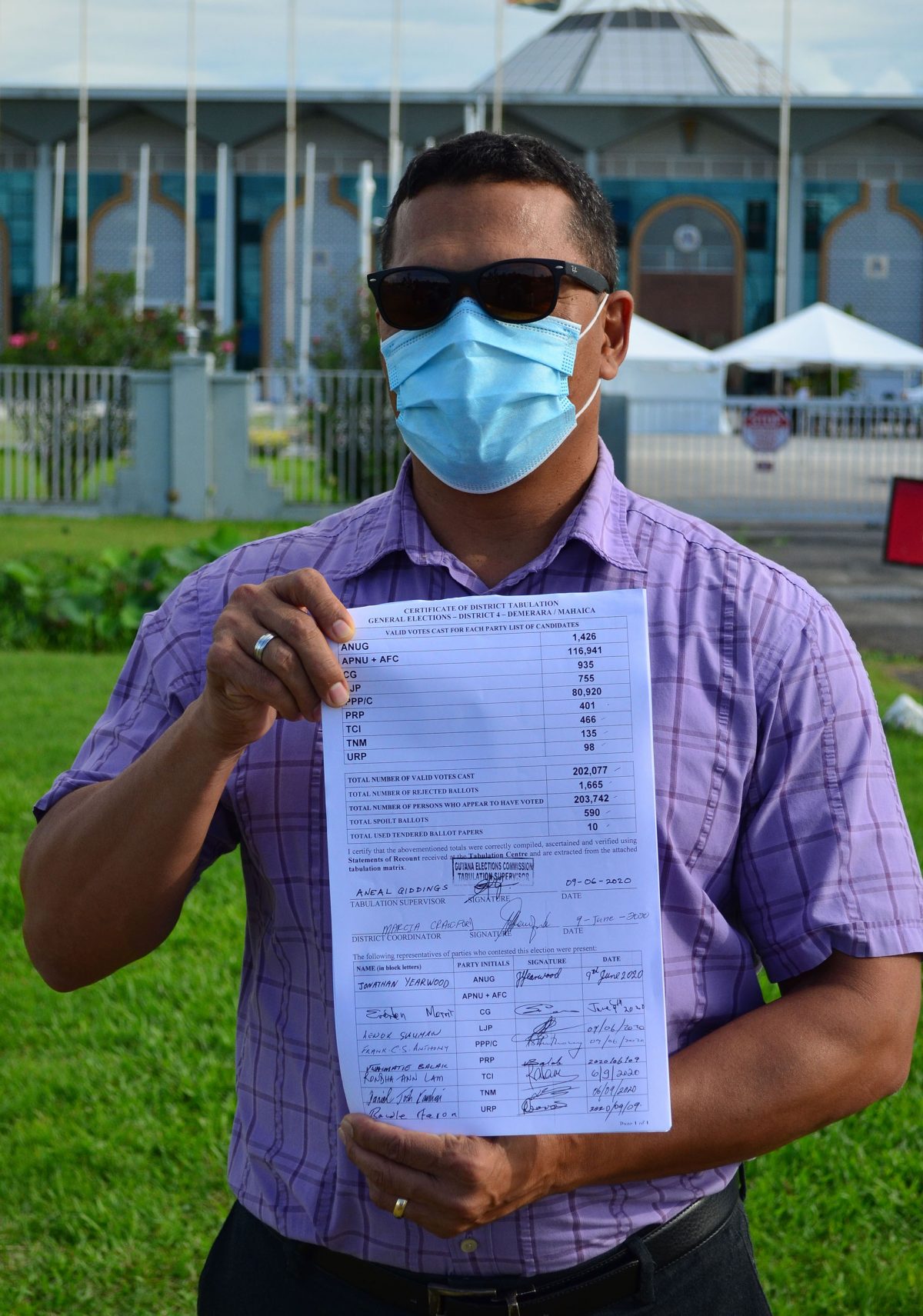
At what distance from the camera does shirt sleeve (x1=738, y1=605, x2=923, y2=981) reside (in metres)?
1.66

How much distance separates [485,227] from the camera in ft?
5.75

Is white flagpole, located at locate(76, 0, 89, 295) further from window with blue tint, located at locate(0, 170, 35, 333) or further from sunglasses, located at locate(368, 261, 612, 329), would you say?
sunglasses, located at locate(368, 261, 612, 329)

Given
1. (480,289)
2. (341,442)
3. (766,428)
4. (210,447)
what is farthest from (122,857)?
(766,428)

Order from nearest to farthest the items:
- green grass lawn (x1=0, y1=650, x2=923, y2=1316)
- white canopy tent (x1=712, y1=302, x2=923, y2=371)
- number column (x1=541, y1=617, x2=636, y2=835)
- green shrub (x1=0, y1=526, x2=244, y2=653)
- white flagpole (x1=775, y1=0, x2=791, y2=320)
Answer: number column (x1=541, y1=617, x2=636, y2=835)
green grass lawn (x1=0, y1=650, x2=923, y2=1316)
green shrub (x1=0, y1=526, x2=244, y2=653)
white canopy tent (x1=712, y1=302, x2=923, y2=371)
white flagpole (x1=775, y1=0, x2=791, y2=320)

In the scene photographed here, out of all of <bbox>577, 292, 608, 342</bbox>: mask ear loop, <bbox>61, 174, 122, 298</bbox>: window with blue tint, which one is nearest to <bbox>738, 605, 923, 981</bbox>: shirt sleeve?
<bbox>577, 292, 608, 342</bbox>: mask ear loop

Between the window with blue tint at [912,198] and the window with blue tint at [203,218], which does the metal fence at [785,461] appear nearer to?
the window with blue tint at [203,218]

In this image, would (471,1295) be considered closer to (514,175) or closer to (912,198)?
(514,175)

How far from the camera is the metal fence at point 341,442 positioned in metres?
18.6

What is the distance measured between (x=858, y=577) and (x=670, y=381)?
20393 mm

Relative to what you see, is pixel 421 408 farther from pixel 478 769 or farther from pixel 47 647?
pixel 47 647

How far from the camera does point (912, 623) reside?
1170 centimetres

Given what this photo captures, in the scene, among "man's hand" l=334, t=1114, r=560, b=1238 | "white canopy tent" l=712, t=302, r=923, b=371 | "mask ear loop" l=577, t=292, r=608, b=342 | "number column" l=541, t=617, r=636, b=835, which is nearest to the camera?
"man's hand" l=334, t=1114, r=560, b=1238

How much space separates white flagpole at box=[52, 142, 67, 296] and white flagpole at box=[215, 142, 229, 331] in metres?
5.04

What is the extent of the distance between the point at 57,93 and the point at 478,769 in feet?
170
